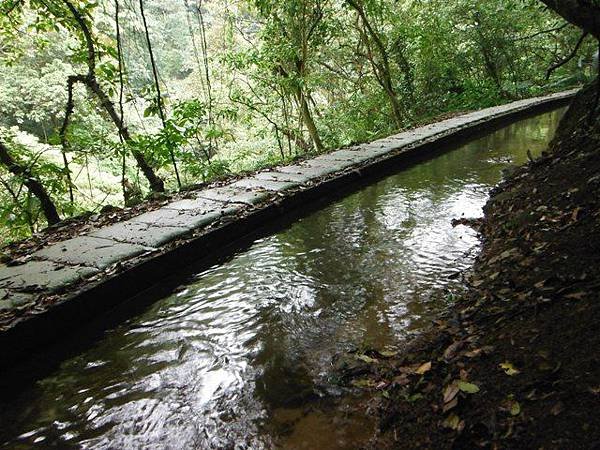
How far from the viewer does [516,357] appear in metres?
1.54

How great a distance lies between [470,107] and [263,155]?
765cm

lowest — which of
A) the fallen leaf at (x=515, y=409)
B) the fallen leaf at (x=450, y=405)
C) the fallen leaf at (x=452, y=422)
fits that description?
the fallen leaf at (x=452, y=422)

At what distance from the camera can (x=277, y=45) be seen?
28.7 ft

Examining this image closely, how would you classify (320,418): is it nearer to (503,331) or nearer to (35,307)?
(503,331)

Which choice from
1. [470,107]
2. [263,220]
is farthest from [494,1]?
[263,220]

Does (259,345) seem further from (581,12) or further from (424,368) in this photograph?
(581,12)

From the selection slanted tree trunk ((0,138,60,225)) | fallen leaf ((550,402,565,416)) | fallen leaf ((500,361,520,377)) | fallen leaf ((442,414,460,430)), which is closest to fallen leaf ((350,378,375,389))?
fallen leaf ((442,414,460,430))

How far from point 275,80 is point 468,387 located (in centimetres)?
904

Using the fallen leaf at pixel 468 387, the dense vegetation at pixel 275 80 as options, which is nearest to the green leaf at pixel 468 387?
the fallen leaf at pixel 468 387

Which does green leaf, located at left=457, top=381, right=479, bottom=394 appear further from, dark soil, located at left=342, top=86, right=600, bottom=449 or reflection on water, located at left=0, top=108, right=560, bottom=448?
reflection on water, located at left=0, top=108, right=560, bottom=448

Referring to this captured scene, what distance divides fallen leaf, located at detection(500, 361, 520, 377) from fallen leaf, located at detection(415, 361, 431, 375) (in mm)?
A: 356

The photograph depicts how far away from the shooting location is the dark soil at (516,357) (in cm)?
124

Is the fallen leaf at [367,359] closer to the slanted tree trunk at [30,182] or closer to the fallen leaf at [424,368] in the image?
the fallen leaf at [424,368]

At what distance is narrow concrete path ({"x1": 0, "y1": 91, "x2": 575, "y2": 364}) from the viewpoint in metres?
2.71
